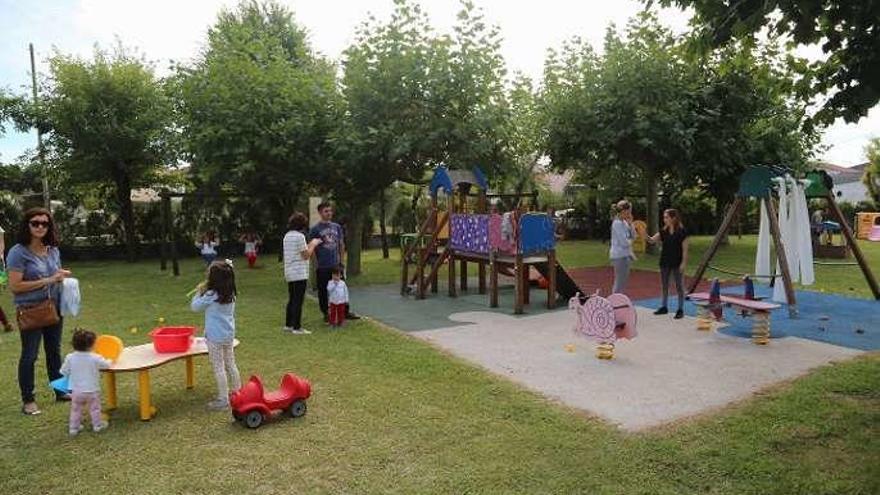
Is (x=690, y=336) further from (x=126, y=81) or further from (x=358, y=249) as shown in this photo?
(x=126, y=81)

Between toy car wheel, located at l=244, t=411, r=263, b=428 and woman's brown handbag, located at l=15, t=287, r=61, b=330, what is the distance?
206 centimetres

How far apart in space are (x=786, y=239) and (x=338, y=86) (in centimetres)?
1038

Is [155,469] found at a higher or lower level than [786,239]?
lower

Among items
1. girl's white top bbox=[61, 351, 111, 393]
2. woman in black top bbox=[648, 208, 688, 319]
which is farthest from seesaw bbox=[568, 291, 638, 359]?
girl's white top bbox=[61, 351, 111, 393]

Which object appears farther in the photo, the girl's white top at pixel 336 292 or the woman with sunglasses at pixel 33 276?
the girl's white top at pixel 336 292

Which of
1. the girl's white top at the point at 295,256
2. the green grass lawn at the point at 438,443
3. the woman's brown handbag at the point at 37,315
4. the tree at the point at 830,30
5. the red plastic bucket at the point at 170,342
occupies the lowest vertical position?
the green grass lawn at the point at 438,443

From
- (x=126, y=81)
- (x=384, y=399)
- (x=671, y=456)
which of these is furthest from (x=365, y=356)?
(x=126, y=81)

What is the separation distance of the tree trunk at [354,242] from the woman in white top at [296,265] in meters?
7.40

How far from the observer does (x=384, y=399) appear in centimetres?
605

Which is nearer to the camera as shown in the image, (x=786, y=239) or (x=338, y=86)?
(x=786, y=239)

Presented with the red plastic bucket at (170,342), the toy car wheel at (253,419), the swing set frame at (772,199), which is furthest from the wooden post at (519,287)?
the toy car wheel at (253,419)

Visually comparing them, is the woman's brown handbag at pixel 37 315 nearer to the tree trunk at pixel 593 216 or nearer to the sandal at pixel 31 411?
the sandal at pixel 31 411

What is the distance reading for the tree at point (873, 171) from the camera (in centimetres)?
3600

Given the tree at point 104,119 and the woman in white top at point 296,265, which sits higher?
the tree at point 104,119
